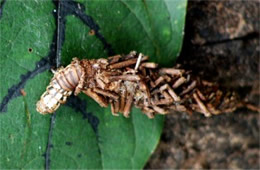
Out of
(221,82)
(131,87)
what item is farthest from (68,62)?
(221,82)

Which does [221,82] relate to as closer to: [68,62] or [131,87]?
[131,87]

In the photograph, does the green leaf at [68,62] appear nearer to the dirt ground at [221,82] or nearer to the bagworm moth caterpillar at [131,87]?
the bagworm moth caterpillar at [131,87]

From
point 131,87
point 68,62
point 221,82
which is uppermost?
point 68,62

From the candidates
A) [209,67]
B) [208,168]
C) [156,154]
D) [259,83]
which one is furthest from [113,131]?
[259,83]

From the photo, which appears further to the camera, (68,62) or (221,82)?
(221,82)

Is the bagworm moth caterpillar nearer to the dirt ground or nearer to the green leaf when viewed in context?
the green leaf

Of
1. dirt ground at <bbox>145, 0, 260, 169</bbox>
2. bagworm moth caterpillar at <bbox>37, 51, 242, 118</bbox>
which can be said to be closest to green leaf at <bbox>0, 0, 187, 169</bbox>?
bagworm moth caterpillar at <bbox>37, 51, 242, 118</bbox>

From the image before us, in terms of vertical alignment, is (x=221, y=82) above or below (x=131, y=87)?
below
